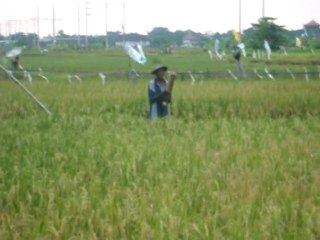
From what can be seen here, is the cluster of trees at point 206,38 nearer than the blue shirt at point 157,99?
No

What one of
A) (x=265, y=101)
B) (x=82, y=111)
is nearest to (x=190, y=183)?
(x=82, y=111)

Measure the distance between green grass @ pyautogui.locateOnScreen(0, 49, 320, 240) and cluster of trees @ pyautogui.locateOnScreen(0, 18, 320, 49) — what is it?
32.4 meters

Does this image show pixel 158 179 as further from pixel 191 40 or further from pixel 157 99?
pixel 191 40

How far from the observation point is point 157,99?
7043 millimetres

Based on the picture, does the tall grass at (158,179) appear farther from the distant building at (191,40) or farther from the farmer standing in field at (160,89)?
the distant building at (191,40)

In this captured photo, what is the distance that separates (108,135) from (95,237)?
124 inches

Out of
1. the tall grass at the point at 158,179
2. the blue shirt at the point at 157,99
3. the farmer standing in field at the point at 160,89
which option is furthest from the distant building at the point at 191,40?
the tall grass at the point at 158,179

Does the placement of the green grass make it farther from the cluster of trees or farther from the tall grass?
the cluster of trees

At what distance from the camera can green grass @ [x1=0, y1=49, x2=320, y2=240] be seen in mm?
2867

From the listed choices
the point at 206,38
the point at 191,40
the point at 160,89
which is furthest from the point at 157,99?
the point at 191,40

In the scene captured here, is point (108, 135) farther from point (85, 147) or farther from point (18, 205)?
point (18, 205)

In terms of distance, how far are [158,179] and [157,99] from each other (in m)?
3.24

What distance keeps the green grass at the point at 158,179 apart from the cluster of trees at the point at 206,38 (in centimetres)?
3236

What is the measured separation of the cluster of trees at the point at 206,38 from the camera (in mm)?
38406
